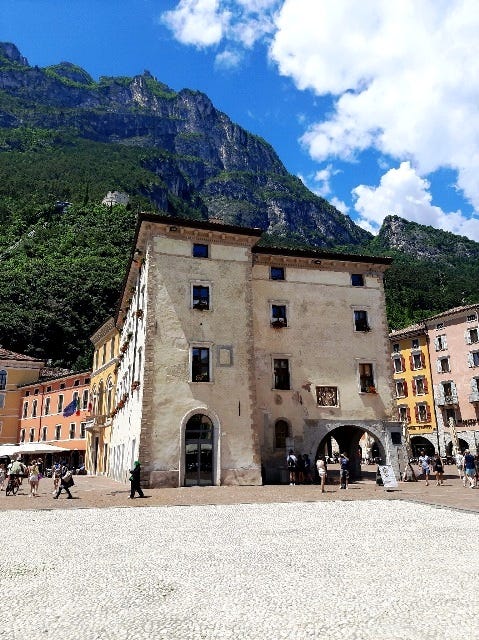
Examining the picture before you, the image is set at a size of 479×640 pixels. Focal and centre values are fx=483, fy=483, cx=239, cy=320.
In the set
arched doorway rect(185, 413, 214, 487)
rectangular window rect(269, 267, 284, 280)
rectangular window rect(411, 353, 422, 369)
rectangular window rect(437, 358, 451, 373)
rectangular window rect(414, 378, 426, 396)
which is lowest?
arched doorway rect(185, 413, 214, 487)

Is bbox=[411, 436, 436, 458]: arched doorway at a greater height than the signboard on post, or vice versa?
bbox=[411, 436, 436, 458]: arched doorway

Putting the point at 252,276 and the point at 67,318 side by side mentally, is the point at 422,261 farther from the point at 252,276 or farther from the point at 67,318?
the point at 252,276

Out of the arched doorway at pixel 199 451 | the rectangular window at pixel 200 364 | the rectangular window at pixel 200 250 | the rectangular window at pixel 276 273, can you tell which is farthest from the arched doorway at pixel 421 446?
the rectangular window at pixel 200 250

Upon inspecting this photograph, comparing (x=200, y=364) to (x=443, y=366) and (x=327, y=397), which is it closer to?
(x=327, y=397)

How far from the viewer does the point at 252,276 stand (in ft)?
99.9

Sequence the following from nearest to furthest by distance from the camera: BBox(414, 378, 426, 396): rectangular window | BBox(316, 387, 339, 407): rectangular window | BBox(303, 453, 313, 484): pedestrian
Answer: BBox(303, 453, 313, 484): pedestrian, BBox(316, 387, 339, 407): rectangular window, BBox(414, 378, 426, 396): rectangular window

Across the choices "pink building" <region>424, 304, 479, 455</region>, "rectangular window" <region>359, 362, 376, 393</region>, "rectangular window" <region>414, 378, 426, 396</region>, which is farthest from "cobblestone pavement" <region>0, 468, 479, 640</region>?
"rectangular window" <region>414, 378, 426, 396</region>

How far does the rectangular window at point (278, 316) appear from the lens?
30.0 meters

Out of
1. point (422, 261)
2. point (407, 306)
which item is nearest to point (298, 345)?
point (407, 306)

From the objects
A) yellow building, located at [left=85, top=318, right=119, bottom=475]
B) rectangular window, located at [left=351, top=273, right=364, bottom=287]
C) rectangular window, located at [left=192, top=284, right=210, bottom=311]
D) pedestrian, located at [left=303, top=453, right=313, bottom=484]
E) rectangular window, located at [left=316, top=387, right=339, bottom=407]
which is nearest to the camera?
pedestrian, located at [left=303, top=453, right=313, bottom=484]

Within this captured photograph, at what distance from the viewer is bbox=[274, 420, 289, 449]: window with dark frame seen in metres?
28.2

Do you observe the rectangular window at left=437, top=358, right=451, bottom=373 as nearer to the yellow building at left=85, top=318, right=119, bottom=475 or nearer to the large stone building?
the large stone building

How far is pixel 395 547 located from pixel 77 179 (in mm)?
134458

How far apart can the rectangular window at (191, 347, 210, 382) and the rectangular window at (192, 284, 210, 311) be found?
2.41 metres
